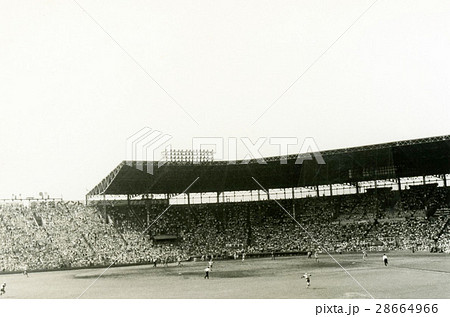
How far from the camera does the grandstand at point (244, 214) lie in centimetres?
4814

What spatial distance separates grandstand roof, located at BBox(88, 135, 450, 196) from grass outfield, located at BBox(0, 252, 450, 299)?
1394 cm

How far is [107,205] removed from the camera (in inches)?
2285

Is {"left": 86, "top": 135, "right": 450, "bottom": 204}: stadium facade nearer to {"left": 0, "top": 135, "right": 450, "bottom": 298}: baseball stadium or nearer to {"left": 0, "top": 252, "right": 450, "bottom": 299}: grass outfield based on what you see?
{"left": 0, "top": 135, "right": 450, "bottom": 298}: baseball stadium

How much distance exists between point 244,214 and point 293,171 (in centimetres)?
942

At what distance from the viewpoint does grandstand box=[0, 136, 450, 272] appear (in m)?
48.1

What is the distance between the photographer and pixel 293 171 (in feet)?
190

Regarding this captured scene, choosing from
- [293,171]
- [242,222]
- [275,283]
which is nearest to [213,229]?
[242,222]

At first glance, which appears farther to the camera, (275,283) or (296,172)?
(296,172)

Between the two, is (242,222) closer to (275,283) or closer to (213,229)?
(213,229)

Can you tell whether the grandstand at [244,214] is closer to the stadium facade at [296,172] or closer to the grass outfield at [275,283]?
the stadium facade at [296,172]

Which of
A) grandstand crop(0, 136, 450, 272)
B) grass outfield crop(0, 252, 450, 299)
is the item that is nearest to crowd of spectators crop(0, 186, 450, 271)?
grandstand crop(0, 136, 450, 272)

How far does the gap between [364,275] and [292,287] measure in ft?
20.1
